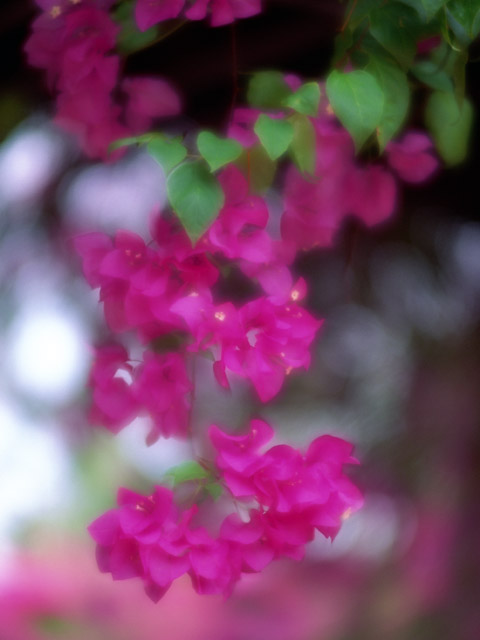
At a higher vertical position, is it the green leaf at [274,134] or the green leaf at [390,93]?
the green leaf at [274,134]

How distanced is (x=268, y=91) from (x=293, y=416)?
0.50m

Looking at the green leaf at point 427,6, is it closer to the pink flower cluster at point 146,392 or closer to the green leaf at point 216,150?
the green leaf at point 216,150

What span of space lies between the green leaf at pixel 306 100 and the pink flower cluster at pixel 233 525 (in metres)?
0.27

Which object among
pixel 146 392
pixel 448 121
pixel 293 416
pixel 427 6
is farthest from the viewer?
pixel 293 416

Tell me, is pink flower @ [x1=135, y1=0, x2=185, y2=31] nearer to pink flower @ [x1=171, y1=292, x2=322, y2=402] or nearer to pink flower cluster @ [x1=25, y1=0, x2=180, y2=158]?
pink flower cluster @ [x1=25, y1=0, x2=180, y2=158]

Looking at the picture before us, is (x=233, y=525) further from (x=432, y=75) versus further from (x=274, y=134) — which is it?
(x=432, y=75)

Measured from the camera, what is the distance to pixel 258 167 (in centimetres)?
74

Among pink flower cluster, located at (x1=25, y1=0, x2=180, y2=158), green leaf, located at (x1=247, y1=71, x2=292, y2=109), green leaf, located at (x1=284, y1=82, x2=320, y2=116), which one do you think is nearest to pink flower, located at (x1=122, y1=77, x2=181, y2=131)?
pink flower cluster, located at (x1=25, y1=0, x2=180, y2=158)

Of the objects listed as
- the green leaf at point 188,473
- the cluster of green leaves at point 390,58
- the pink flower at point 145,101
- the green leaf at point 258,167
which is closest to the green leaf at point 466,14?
the cluster of green leaves at point 390,58

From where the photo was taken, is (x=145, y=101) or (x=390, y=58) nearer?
(x=390, y=58)

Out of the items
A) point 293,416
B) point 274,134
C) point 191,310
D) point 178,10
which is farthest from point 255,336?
point 293,416

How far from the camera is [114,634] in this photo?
106cm

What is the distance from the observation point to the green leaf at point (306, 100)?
658mm

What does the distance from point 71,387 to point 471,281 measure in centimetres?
60
